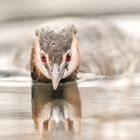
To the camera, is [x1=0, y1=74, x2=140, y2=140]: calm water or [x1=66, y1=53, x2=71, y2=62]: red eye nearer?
[x1=0, y1=74, x2=140, y2=140]: calm water

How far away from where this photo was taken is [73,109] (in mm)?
955

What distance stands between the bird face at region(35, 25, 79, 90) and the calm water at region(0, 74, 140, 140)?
39 millimetres

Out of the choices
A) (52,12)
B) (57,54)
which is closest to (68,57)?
(57,54)

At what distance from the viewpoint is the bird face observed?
965mm

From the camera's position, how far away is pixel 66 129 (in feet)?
2.92

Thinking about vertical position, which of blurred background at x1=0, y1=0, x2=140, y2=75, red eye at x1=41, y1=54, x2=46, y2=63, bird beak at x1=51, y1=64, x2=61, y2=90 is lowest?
bird beak at x1=51, y1=64, x2=61, y2=90

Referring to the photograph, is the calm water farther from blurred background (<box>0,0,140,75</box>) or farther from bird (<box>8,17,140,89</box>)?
blurred background (<box>0,0,140,75</box>)

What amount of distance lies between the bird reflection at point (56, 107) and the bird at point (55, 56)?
0.02 m

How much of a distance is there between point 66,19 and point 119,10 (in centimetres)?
16

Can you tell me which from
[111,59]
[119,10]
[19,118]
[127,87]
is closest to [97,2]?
[119,10]

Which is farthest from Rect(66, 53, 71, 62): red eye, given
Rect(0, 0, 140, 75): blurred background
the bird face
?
Rect(0, 0, 140, 75): blurred background

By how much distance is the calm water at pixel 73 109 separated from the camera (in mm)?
882

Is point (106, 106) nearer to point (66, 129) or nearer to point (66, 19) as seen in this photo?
point (66, 129)

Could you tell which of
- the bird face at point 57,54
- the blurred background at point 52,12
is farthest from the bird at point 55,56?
the blurred background at point 52,12
